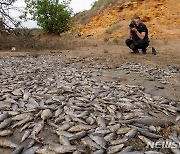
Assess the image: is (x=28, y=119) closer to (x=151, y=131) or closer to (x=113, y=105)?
(x=113, y=105)

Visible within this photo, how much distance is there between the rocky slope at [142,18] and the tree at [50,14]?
2.36 meters

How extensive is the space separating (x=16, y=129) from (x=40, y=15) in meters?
18.6

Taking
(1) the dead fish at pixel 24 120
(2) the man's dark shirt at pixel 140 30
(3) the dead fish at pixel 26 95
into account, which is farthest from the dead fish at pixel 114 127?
(2) the man's dark shirt at pixel 140 30

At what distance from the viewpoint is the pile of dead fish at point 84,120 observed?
8.30 ft

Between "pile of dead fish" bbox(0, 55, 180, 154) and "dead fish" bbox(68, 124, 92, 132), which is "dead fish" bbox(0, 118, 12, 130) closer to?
"pile of dead fish" bbox(0, 55, 180, 154)

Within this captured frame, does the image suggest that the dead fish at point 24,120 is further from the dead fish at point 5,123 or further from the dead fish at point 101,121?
the dead fish at point 101,121

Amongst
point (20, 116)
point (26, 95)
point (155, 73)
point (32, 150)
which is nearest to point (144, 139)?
point (32, 150)

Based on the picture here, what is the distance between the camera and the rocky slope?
1817cm

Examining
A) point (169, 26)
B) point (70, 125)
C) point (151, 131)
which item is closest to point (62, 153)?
point (70, 125)

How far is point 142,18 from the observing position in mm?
20016

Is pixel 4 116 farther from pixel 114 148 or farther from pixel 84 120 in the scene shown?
pixel 114 148

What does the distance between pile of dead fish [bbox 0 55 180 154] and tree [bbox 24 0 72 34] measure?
54.4 ft

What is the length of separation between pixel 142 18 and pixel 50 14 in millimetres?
7256

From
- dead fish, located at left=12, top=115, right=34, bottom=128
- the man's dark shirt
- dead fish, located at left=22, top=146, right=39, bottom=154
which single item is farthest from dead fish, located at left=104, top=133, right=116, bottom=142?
the man's dark shirt
